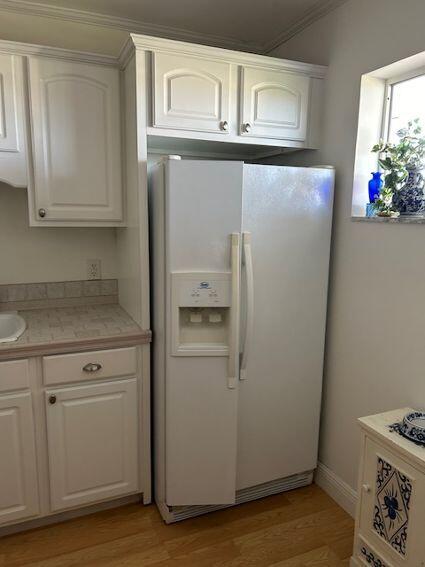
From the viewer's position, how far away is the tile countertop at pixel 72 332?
1849 millimetres

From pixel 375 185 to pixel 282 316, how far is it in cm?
76

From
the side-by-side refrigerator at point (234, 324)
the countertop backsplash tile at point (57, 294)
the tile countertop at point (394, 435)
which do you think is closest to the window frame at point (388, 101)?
the side-by-side refrigerator at point (234, 324)

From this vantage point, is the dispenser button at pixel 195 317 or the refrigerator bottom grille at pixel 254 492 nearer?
the dispenser button at pixel 195 317

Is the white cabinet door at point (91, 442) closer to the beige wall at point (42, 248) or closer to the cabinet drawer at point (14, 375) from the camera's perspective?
the cabinet drawer at point (14, 375)

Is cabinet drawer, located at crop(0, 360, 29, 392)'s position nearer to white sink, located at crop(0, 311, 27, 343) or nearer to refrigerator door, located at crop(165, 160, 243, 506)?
white sink, located at crop(0, 311, 27, 343)

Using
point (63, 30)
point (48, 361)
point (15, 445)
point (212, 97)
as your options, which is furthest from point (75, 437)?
point (63, 30)

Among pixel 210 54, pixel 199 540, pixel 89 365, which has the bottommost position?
pixel 199 540

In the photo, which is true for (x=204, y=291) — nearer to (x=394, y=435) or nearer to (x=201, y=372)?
(x=201, y=372)

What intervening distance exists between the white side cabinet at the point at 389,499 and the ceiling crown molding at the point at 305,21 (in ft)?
6.41

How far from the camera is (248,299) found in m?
1.94

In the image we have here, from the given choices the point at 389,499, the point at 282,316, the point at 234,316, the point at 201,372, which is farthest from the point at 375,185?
the point at 389,499

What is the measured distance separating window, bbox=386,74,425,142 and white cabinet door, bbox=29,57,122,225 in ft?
4.37

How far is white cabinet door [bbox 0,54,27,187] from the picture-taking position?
75.4 inches

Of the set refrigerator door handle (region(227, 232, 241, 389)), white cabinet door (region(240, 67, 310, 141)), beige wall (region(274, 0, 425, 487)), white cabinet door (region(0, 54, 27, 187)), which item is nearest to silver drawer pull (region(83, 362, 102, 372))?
refrigerator door handle (region(227, 232, 241, 389))
